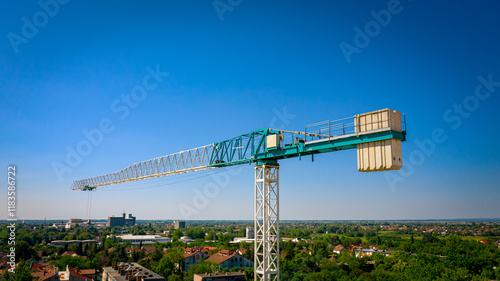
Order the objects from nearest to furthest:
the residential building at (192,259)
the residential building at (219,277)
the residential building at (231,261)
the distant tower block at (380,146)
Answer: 1. the distant tower block at (380,146)
2. the residential building at (219,277)
3. the residential building at (231,261)
4. the residential building at (192,259)

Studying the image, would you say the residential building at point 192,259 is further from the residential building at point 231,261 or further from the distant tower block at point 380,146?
the distant tower block at point 380,146

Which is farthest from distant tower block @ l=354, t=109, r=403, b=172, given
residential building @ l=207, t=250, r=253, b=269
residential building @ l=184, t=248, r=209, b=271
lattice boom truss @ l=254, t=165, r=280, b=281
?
residential building @ l=184, t=248, r=209, b=271

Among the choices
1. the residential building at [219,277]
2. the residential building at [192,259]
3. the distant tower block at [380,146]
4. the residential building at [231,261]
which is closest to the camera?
the distant tower block at [380,146]

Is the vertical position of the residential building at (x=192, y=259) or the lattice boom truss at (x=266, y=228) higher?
the lattice boom truss at (x=266, y=228)

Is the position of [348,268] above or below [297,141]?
below

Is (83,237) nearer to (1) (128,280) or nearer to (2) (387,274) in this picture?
(1) (128,280)

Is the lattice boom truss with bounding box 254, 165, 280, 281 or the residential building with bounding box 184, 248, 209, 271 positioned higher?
the lattice boom truss with bounding box 254, 165, 280, 281

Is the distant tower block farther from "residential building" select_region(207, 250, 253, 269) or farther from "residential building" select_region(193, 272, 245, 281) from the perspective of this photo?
"residential building" select_region(207, 250, 253, 269)

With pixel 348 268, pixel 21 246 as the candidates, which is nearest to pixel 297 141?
pixel 348 268

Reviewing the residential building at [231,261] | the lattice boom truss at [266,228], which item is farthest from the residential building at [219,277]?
the lattice boom truss at [266,228]
